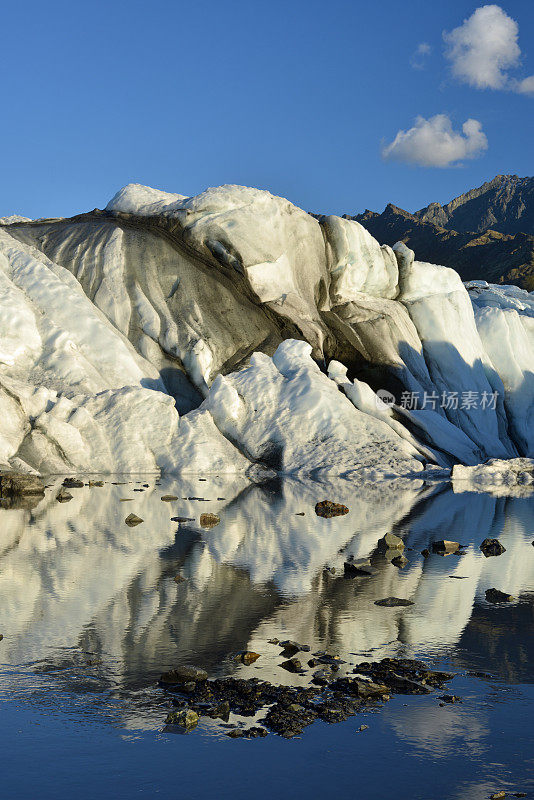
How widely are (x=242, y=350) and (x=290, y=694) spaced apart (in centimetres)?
2777

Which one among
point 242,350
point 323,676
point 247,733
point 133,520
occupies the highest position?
point 242,350

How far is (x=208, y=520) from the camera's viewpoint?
1421cm

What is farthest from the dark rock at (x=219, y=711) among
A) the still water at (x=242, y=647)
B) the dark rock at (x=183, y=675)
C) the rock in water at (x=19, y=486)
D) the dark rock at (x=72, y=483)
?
the dark rock at (x=72, y=483)

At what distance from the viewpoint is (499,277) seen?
7744 centimetres

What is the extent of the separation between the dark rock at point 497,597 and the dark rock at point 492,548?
2736mm

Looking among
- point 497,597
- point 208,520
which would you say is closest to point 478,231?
point 208,520

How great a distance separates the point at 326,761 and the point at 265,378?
2411 centimetres

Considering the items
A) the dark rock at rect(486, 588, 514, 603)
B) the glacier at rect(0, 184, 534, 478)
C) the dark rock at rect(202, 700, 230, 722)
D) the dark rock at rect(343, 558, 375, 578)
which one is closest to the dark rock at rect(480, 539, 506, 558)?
the dark rock at rect(343, 558, 375, 578)

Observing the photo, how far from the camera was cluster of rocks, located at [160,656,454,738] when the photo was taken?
510cm

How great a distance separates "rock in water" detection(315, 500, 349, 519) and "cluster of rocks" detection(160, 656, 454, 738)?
9571 mm

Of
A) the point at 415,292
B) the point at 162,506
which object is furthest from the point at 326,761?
the point at 415,292

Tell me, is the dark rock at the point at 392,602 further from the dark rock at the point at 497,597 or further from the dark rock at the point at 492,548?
the dark rock at the point at 492,548

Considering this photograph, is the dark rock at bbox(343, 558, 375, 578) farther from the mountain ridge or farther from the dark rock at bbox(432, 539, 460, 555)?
the mountain ridge

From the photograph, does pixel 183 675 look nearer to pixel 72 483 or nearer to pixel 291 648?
pixel 291 648
